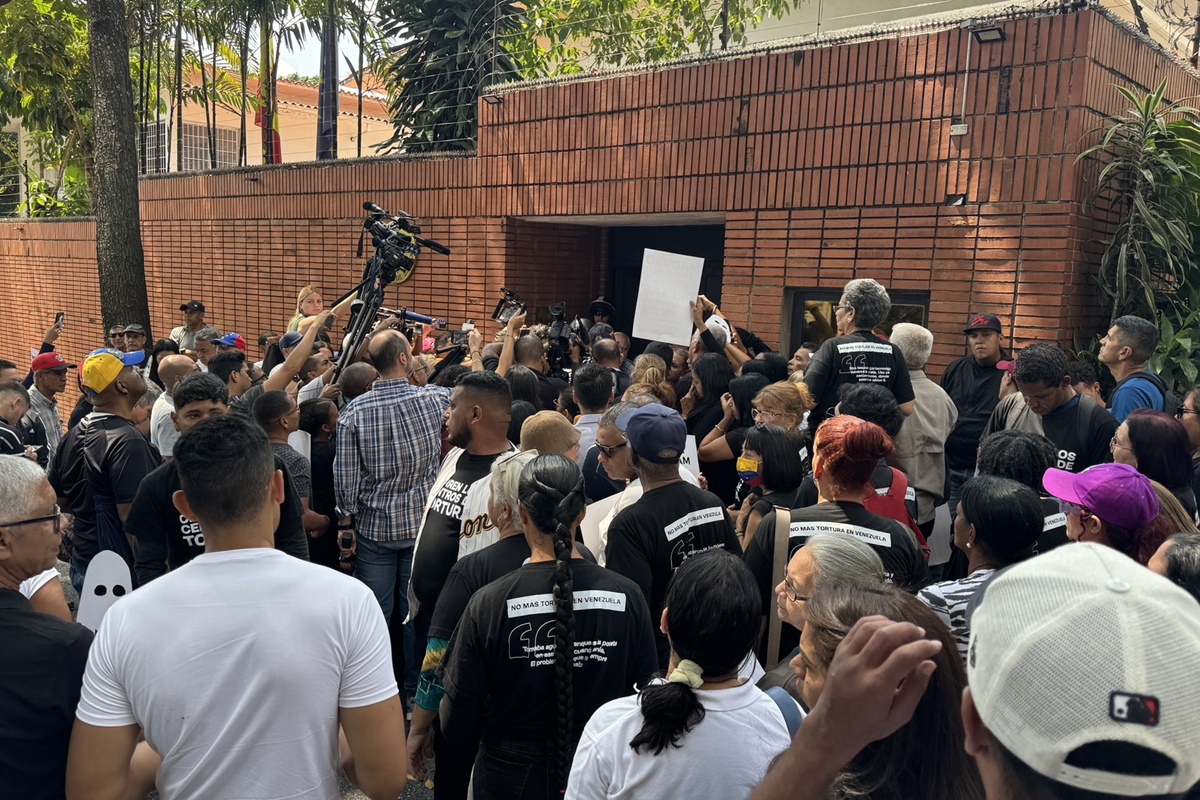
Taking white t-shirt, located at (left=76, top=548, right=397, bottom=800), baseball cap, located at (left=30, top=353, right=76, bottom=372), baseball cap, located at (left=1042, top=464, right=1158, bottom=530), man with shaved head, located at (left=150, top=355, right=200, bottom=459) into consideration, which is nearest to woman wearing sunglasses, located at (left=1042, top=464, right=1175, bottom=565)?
baseball cap, located at (left=1042, top=464, right=1158, bottom=530)

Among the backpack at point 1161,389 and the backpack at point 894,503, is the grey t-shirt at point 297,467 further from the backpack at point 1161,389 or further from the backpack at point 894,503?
the backpack at point 1161,389

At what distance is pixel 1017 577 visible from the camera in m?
1.08

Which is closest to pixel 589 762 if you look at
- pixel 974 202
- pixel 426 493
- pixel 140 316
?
pixel 426 493

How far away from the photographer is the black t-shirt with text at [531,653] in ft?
8.07

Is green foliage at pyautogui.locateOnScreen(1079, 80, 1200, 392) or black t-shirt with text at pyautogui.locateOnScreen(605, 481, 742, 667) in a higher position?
green foliage at pyautogui.locateOnScreen(1079, 80, 1200, 392)

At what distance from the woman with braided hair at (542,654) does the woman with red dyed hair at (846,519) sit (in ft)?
1.99

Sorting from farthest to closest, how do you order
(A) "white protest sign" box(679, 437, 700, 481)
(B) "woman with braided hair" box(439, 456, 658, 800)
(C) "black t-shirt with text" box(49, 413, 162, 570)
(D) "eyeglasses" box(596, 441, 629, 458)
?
1. (C) "black t-shirt with text" box(49, 413, 162, 570)
2. (A) "white protest sign" box(679, 437, 700, 481)
3. (D) "eyeglasses" box(596, 441, 629, 458)
4. (B) "woman with braided hair" box(439, 456, 658, 800)

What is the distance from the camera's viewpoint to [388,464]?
439 cm

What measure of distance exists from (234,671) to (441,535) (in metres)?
1.63

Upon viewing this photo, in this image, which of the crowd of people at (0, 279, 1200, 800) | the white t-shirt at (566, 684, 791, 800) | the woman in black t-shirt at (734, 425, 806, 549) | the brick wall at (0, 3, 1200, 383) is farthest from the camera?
the brick wall at (0, 3, 1200, 383)

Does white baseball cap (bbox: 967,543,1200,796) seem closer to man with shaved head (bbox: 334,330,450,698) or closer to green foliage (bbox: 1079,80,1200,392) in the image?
man with shaved head (bbox: 334,330,450,698)

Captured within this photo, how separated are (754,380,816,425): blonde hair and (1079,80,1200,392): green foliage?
9.32 ft

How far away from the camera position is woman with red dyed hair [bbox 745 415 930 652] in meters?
2.97

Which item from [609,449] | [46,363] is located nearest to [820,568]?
[609,449]
